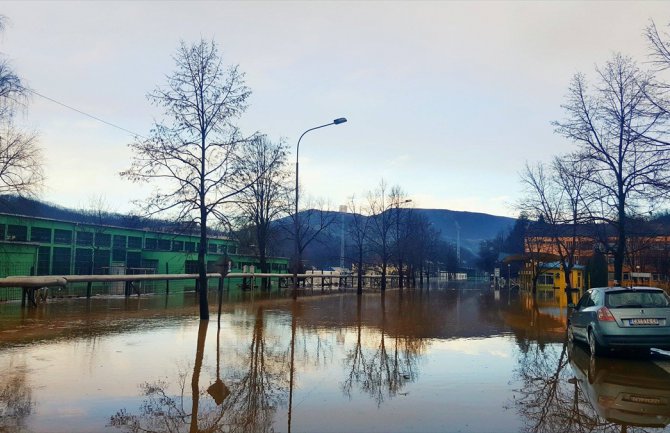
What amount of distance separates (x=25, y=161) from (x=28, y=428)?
20118mm

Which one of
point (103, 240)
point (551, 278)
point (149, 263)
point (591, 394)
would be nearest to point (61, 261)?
point (103, 240)

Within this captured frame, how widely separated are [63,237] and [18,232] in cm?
488

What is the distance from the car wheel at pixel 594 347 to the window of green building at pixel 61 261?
46986mm

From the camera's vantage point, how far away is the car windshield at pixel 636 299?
9852 millimetres

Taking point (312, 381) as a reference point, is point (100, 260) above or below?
above

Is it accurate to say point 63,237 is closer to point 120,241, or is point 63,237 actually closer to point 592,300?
point 120,241

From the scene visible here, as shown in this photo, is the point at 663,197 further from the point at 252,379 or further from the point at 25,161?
the point at 25,161

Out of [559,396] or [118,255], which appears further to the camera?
[118,255]

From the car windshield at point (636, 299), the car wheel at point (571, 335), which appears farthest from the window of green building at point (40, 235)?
the car windshield at point (636, 299)

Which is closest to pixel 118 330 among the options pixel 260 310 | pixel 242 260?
pixel 260 310

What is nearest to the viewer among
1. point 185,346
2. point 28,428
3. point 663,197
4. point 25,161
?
point 28,428

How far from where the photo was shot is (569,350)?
11.6 meters

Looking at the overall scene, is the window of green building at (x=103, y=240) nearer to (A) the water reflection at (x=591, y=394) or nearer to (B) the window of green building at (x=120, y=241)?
(B) the window of green building at (x=120, y=241)

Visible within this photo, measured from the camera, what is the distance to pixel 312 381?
8.08 metres
